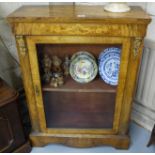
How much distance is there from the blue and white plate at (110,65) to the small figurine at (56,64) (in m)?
0.24

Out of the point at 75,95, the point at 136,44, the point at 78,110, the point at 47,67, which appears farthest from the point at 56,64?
the point at 136,44

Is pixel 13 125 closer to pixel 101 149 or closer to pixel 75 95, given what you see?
pixel 75 95

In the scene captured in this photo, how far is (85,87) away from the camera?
1.15m

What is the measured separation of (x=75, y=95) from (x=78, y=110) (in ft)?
0.39

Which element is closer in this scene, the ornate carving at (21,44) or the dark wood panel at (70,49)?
the ornate carving at (21,44)

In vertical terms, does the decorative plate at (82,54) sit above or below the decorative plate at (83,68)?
above

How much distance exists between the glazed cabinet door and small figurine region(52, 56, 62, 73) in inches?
1.3

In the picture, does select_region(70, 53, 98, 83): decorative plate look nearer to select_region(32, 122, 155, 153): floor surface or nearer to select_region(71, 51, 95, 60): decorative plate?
select_region(71, 51, 95, 60): decorative plate

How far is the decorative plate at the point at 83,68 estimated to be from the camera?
116cm

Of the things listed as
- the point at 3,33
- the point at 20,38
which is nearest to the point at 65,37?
the point at 20,38

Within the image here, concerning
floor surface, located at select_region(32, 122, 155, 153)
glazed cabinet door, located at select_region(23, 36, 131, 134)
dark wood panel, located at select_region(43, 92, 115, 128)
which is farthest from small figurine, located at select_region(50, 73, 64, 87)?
floor surface, located at select_region(32, 122, 155, 153)

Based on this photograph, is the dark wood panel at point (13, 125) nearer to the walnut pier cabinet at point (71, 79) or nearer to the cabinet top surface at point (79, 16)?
the walnut pier cabinet at point (71, 79)

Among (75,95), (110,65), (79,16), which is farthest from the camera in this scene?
(75,95)

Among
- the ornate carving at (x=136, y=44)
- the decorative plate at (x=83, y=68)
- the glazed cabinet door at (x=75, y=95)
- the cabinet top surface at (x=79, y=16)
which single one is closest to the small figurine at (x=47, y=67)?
the glazed cabinet door at (x=75, y=95)
